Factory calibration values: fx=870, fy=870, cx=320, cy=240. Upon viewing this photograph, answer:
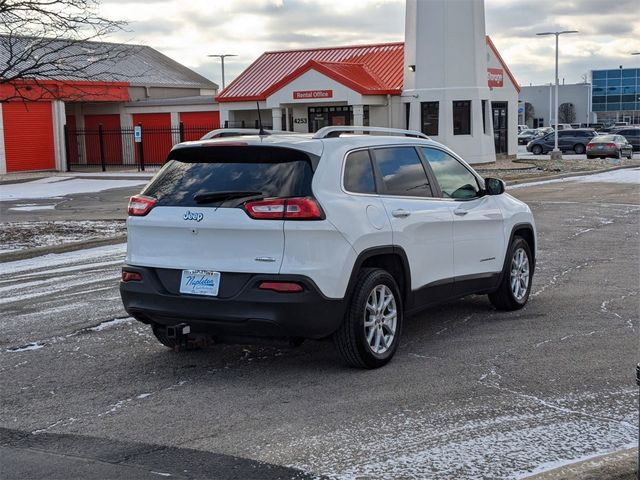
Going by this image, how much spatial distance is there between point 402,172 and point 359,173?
62 centimetres

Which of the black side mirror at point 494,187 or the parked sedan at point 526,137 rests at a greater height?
the parked sedan at point 526,137

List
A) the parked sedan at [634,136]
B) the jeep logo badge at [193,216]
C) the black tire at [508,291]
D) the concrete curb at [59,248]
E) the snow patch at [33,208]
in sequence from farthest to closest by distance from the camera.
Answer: the parked sedan at [634,136] → the snow patch at [33,208] → the concrete curb at [59,248] → the black tire at [508,291] → the jeep logo badge at [193,216]

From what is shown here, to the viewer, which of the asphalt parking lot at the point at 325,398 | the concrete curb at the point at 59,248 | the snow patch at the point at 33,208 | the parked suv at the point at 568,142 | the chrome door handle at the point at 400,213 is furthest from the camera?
the parked suv at the point at 568,142

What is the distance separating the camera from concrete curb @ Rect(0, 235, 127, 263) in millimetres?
13656

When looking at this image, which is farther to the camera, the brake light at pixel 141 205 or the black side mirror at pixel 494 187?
the black side mirror at pixel 494 187

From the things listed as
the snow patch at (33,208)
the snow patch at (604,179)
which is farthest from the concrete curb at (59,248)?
the snow patch at (604,179)

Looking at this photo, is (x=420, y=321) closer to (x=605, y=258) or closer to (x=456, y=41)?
(x=605, y=258)

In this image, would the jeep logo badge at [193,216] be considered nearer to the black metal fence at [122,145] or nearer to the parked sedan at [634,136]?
the black metal fence at [122,145]

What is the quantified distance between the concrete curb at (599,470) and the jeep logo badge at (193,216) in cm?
305

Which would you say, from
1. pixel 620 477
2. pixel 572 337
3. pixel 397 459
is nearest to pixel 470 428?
pixel 397 459

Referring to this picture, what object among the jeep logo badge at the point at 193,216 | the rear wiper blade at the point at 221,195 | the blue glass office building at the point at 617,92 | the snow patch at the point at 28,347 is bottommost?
the snow patch at the point at 28,347

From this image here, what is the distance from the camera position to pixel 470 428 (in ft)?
17.5

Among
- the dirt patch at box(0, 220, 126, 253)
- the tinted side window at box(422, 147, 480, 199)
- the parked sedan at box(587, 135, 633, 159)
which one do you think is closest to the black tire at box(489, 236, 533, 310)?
the tinted side window at box(422, 147, 480, 199)

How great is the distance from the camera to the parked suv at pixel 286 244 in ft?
20.1
